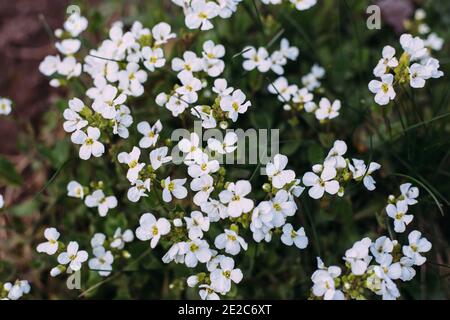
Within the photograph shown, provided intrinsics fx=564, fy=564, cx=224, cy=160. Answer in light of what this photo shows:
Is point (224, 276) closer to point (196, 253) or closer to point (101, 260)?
point (196, 253)

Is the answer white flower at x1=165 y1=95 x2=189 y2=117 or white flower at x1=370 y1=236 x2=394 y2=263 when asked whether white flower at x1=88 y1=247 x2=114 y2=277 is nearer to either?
white flower at x1=165 y1=95 x2=189 y2=117

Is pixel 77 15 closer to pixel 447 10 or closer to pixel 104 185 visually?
pixel 104 185

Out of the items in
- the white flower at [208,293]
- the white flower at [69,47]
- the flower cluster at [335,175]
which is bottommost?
the white flower at [208,293]

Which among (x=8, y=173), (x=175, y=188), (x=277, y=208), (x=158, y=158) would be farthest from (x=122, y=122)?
(x=8, y=173)

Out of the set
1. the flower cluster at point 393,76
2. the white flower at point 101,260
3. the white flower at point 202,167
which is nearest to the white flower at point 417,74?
the flower cluster at point 393,76

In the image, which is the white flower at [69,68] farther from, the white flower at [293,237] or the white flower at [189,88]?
the white flower at [293,237]

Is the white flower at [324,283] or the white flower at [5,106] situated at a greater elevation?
the white flower at [5,106]

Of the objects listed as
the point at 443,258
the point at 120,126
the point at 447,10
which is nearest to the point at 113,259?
the point at 120,126
